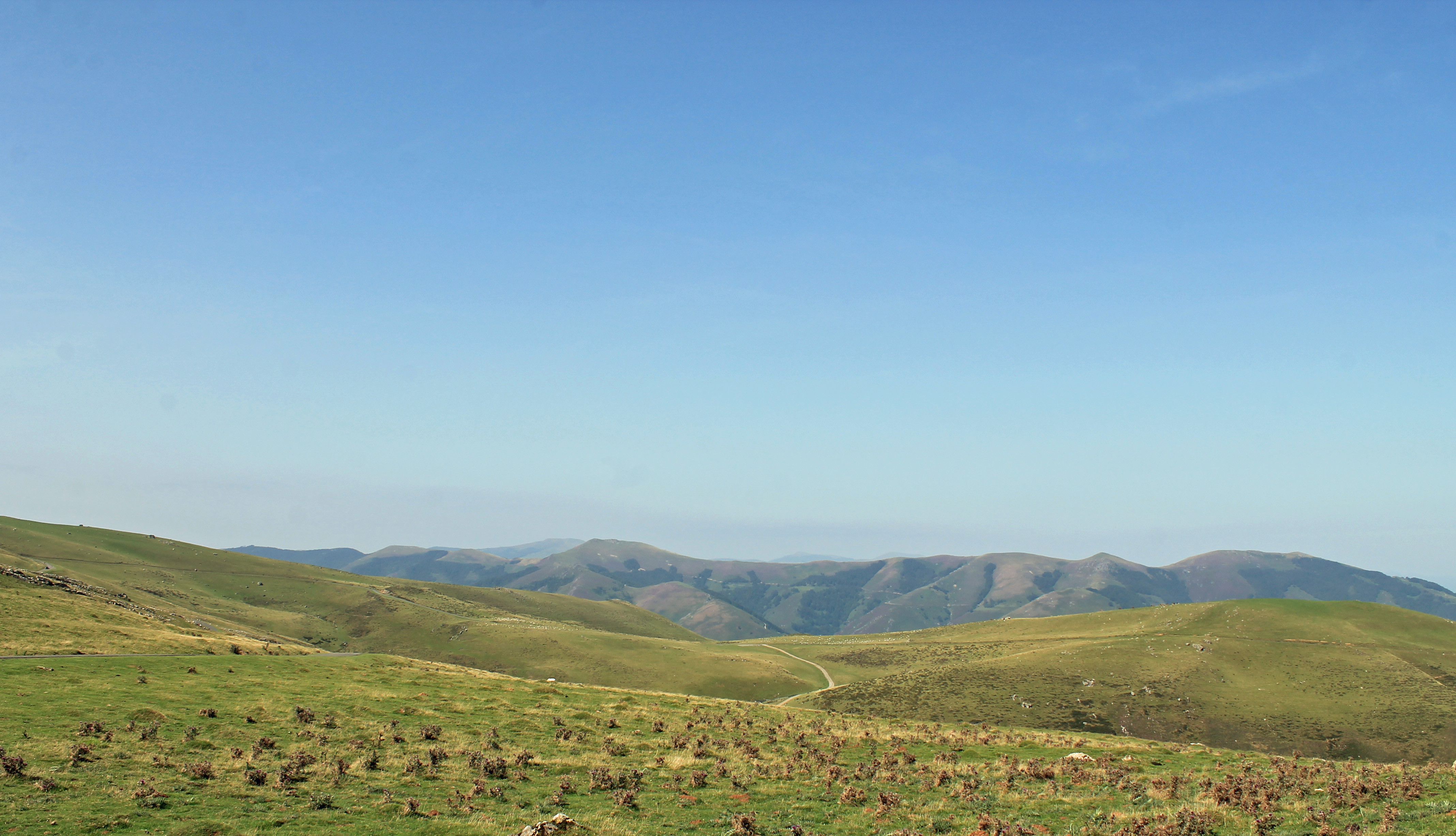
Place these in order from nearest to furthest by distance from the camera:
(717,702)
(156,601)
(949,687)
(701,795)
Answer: (701,795) < (717,702) < (949,687) < (156,601)

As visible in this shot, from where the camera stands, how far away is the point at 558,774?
1206 inches

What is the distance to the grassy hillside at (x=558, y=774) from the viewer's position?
22.6 meters

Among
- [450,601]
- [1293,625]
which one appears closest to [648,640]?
[450,601]

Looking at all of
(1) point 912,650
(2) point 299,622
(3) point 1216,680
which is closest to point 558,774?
(3) point 1216,680

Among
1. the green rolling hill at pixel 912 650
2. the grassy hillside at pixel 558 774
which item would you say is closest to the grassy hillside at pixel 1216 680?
the green rolling hill at pixel 912 650

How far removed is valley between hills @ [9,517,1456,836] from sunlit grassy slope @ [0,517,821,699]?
1.01m

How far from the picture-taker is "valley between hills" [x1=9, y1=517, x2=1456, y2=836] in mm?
23750

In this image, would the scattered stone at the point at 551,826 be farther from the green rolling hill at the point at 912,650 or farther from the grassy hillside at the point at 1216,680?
the grassy hillside at the point at 1216,680

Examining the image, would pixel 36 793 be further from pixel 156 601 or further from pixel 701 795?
pixel 156 601

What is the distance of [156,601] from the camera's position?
108m

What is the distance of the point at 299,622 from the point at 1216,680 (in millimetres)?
141569

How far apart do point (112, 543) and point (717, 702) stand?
171 meters

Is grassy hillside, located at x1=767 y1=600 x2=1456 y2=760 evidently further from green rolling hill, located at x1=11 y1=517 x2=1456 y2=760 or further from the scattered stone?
the scattered stone

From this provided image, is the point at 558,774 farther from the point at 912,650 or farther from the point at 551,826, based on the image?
the point at 912,650
